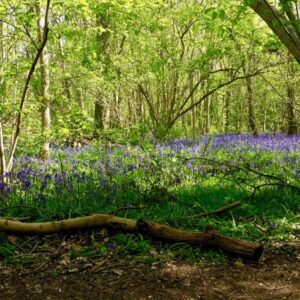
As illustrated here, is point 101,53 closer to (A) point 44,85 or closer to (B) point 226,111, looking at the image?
(A) point 44,85

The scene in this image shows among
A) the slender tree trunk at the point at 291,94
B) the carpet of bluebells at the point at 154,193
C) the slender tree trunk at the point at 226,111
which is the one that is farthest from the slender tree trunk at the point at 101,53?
the slender tree trunk at the point at 226,111

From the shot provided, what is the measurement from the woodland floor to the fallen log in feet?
0.56

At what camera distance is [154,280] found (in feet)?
10.1

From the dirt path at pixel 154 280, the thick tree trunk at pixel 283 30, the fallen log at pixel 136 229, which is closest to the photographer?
the dirt path at pixel 154 280

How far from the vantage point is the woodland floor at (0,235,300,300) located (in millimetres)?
2852

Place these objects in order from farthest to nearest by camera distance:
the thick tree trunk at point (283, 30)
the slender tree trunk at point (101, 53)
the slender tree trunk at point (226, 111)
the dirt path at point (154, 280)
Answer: the slender tree trunk at point (226, 111) < the slender tree trunk at point (101, 53) < the thick tree trunk at point (283, 30) < the dirt path at point (154, 280)

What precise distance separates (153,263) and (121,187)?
230 centimetres

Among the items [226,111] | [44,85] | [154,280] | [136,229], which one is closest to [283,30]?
[136,229]

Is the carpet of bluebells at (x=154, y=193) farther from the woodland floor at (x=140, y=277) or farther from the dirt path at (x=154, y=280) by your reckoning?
the dirt path at (x=154, y=280)

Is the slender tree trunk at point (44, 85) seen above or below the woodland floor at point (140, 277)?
above

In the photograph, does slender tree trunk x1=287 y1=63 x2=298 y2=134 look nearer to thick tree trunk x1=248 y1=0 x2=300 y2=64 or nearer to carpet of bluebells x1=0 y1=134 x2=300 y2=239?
carpet of bluebells x1=0 y1=134 x2=300 y2=239

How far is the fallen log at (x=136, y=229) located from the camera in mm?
3574

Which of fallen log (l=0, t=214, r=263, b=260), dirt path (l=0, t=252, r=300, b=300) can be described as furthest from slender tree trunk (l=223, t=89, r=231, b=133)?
dirt path (l=0, t=252, r=300, b=300)

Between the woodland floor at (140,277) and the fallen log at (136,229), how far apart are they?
171mm
